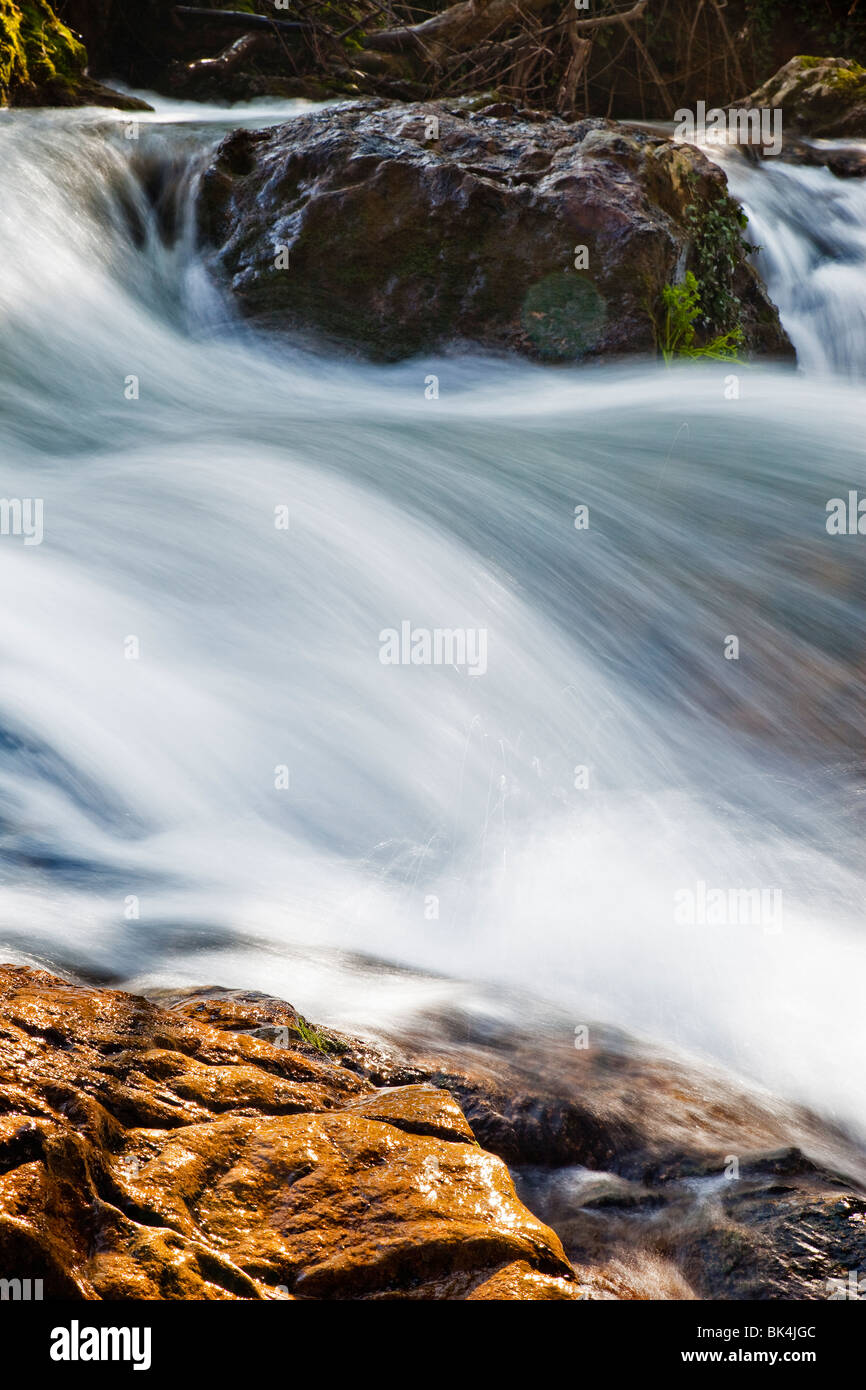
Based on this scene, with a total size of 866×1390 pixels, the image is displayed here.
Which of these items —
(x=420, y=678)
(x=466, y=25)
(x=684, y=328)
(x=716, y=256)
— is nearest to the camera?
(x=420, y=678)

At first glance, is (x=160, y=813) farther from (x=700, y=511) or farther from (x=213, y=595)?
(x=700, y=511)

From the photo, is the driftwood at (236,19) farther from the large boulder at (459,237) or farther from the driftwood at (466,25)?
the large boulder at (459,237)

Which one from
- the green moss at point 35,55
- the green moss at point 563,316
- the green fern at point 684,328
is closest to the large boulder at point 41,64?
the green moss at point 35,55

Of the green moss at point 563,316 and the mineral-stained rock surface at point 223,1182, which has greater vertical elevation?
the green moss at point 563,316

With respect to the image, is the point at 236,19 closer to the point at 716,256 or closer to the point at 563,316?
the point at 716,256

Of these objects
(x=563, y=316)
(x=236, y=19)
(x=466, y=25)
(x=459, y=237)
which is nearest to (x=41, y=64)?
(x=236, y=19)

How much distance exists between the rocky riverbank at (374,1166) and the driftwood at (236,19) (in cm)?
1212

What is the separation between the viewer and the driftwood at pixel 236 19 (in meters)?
11.9

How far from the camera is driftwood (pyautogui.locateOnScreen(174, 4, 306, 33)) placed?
11.9 m

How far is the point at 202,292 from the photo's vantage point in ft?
25.2

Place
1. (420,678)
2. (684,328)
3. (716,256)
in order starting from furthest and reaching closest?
(716,256)
(684,328)
(420,678)

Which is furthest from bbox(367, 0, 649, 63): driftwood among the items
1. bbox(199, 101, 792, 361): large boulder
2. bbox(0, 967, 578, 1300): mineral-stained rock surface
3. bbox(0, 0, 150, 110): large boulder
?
→ bbox(0, 967, 578, 1300): mineral-stained rock surface

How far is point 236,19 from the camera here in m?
12.1

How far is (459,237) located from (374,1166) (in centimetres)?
641
